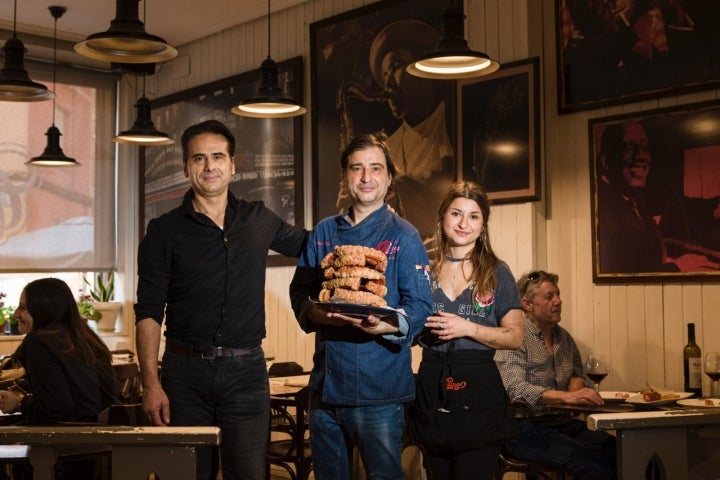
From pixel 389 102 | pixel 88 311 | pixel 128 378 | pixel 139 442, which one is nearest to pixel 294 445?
pixel 128 378

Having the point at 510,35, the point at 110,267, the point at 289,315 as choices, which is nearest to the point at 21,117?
the point at 110,267

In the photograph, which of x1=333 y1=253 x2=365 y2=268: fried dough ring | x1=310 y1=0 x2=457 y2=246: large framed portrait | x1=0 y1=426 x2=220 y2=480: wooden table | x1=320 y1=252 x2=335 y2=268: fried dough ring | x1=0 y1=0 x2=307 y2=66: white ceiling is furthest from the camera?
x1=0 y1=0 x2=307 y2=66: white ceiling

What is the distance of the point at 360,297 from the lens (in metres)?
2.37

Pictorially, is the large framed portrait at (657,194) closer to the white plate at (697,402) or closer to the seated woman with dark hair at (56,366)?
the white plate at (697,402)

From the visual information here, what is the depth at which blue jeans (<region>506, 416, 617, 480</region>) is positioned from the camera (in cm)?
365

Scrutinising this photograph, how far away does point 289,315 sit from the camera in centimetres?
685

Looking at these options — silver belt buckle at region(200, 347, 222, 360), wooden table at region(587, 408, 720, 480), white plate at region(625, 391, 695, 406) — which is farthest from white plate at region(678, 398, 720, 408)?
silver belt buckle at region(200, 347, 222, 360)

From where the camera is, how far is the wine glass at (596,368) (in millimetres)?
4141

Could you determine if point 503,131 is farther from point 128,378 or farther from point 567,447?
point 128,378

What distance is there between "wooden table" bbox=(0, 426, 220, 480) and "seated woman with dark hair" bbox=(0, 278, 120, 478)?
1556mm

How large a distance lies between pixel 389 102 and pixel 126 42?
92.3 inches

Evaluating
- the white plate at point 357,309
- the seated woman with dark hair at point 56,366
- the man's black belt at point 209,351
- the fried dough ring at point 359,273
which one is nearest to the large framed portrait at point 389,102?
the seated woman with dark hair at point 56,366

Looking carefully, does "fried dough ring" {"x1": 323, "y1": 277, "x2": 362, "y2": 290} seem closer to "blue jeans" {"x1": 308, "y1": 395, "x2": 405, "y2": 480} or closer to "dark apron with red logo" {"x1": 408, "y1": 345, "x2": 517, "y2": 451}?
"blue jeans" {"x1": 308, "y1": 395, "x2": 405, "y2": 480}

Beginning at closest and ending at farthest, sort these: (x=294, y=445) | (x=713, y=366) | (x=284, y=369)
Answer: (x=713, y=366), (x=294, y=445), (x=284, y=369)
